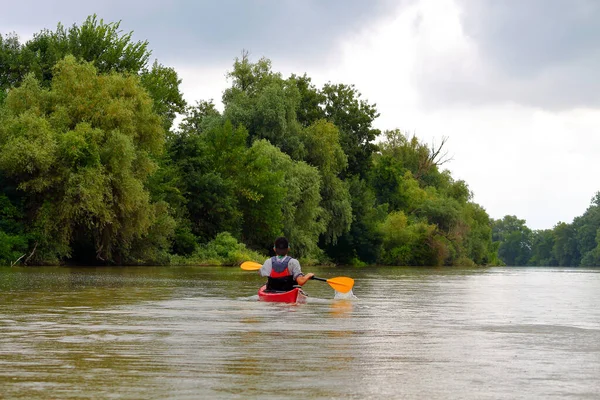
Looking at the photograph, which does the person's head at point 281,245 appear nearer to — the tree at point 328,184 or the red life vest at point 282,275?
the red life vest at point 282,275

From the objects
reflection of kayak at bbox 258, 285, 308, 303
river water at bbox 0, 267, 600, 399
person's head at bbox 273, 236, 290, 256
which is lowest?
river water at bbox 0, 267, 600, 399

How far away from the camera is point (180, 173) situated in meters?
57.7

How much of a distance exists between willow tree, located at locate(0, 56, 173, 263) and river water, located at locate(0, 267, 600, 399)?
2473 centimetres

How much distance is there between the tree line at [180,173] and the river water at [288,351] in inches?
1004

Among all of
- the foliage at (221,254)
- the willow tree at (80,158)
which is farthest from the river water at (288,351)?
the foliage at (221,254)

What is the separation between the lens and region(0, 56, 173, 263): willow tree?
41906 millimetres

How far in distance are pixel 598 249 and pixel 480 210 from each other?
7038cm

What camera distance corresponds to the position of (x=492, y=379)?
775 cm

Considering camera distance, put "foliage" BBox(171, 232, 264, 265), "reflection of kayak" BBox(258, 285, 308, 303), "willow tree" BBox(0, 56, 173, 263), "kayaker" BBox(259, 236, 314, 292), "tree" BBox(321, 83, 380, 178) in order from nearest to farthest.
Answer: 1. "reflection of kayak" BBox(258, 285, 308, 303)
2. "kayaker" BBox(259, 236, 314, 292)
3. "willow tree" BBox(0, 56, 173, 263)
4. "foliage" BBox(171, 232, 264, 265)
5. "tree" BBox(321, 83, 380, 178)

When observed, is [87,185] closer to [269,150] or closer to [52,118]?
[52,118]

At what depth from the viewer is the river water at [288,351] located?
707 cm

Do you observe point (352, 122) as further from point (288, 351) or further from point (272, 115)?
point (288, 351)

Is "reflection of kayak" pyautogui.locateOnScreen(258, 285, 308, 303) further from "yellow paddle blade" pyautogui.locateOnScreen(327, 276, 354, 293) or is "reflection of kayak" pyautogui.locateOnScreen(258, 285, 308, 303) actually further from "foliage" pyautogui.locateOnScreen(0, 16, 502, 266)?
"foliage" pyautogui.locateOnScreen(0, 16, 502, 266)

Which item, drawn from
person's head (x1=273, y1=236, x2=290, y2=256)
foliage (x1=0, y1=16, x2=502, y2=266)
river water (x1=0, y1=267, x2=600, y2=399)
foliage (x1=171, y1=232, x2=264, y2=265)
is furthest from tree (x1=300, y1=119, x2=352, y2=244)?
river water (x1=0, y1=267, x2=600, y2=399)
